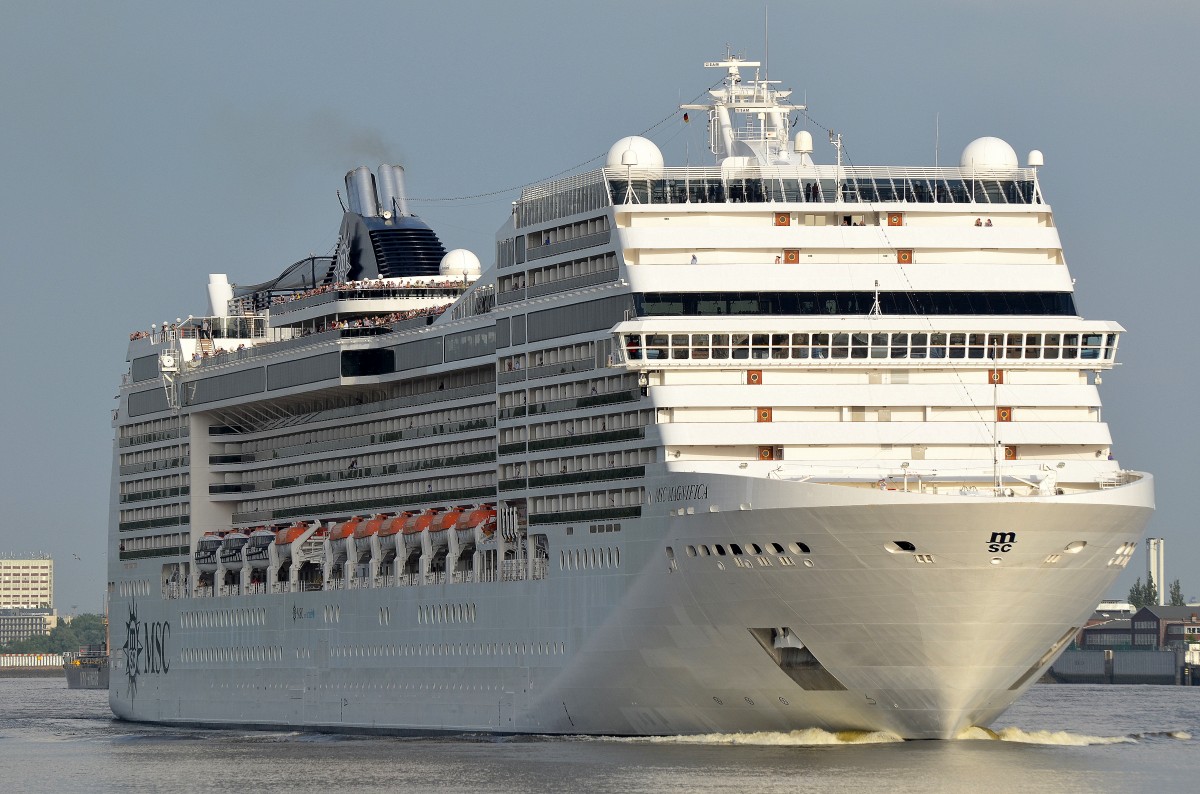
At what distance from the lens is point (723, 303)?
60.4 m

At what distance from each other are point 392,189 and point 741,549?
3324cm

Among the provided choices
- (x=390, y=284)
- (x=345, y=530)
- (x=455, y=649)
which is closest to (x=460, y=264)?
(x=390, y=284)

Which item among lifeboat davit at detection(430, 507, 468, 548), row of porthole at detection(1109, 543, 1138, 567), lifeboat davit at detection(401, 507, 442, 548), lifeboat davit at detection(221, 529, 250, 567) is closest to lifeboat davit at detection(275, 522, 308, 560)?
lifeboat davit at detection(221, 529, 250, 567)

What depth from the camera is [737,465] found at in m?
58.2

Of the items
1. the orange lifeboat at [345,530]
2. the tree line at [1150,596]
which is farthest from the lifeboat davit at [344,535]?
the tree line at [1150,596]

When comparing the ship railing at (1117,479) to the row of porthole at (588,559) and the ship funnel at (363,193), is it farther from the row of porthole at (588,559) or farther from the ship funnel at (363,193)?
the ship funnel at (363,193)

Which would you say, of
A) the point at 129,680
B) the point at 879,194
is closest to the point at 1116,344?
the point at 879,194

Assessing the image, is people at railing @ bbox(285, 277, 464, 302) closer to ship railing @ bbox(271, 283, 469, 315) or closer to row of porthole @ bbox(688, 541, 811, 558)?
ship railing @ bbox(271, 283, 469, 315)

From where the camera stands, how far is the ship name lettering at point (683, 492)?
57844 mm

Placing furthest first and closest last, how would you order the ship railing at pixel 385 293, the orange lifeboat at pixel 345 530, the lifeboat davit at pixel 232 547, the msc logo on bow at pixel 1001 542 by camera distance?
the lifeboat davit at pixel 232 547 → the ship railing at pixel 385 293 → the orange lifeboat at pixel 345 530 → the msc logo on bow at pixel 1001 542

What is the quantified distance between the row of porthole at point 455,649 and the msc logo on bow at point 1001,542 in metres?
12.6

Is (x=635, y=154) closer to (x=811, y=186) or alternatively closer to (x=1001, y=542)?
(x=811, y=186)

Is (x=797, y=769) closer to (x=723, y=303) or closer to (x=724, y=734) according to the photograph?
(x=724, y=734)

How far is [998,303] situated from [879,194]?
4.10m
